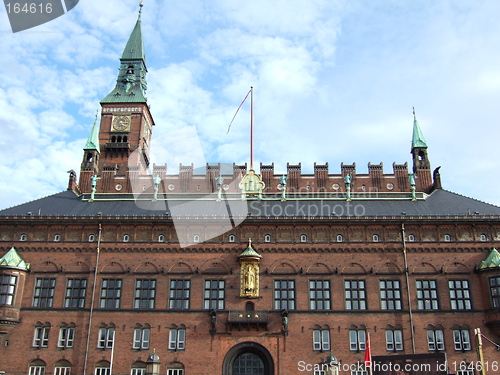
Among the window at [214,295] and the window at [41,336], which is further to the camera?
the window at [214,295]

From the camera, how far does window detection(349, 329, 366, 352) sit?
42969mm

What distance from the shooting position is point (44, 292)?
45781 mm

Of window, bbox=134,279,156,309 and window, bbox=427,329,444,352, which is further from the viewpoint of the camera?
window, bbox=134,279,156,309

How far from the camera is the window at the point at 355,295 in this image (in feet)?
146

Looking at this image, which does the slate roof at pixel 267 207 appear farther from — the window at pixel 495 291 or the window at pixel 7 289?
the window at pixel 7 289

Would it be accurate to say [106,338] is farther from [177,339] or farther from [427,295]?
[427,295]

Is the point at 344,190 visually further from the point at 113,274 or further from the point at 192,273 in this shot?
the point at 113,274

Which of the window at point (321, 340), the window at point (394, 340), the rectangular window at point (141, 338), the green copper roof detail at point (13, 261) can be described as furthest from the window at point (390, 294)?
the green copper roof detail at point (13, 261)

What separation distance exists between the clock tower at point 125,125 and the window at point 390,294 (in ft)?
96.7

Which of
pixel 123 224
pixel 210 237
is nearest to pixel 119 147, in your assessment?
pixel 123 224

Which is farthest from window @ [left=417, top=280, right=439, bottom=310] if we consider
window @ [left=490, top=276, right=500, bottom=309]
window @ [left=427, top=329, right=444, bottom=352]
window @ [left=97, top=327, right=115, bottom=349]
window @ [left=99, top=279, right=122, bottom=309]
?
window @ [left=97, top=327, right=115, bottom=349]

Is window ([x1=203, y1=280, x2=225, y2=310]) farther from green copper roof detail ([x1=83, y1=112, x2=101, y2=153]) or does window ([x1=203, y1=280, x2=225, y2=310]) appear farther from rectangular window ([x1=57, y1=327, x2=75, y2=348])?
green copper roof detail ([x1=83, y1=112, x2=101, y2=153])

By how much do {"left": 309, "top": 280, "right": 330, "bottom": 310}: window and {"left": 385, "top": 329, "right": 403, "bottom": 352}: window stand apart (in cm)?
543

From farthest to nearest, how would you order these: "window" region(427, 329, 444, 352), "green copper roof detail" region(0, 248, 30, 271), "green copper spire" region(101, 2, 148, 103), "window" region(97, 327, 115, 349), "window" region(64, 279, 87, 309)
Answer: "green copper spire" region(101, 2, 148, 103) < "window" region(64, 279, 87, 309) < "green copper roof detail" region(0, 248, 30, 271) < "window" region(97, 327, 115, 349) < "window" region(427, 329, 444, 352)
